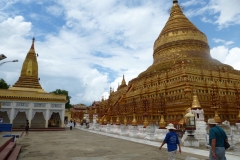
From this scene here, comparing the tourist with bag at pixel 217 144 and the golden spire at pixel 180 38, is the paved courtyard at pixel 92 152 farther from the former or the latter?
the golden spire at pixel 180 38

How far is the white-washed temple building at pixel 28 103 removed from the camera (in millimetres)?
27375

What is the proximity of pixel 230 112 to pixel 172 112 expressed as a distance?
6.63 meters

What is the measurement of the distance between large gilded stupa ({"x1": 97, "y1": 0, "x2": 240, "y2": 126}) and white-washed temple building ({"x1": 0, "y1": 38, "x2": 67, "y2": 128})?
24.4 ft

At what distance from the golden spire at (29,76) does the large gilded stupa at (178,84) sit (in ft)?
40.1

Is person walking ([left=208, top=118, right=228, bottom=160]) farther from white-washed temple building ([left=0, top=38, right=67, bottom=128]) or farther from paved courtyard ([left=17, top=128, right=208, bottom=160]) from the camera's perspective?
white-washed temple building ([left=0, top=38, right=67, bottom=128])

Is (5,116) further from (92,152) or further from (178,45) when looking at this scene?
(178,45)

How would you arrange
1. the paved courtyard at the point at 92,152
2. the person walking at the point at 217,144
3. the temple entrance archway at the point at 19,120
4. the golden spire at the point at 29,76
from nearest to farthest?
the person walking at the point at 217,144 → the paved courtyard at the point at 92,152 → the temple entrance archway at the point at 19,120 → the golden spire at the point at 29,76

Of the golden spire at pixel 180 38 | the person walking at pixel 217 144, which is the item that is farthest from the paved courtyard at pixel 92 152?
the golden spire at pixel 180 38

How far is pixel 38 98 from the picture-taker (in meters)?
28.5

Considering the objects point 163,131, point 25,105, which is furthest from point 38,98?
point 163,131

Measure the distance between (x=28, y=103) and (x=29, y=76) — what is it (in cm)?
792

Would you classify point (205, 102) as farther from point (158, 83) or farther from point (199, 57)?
point (199, 57)

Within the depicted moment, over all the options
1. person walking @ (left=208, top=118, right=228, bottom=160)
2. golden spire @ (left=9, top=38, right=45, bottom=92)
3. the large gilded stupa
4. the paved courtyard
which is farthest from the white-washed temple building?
person walking @ (left=208, top=118, right=228, bottom=160)

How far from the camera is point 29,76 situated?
3456cm
